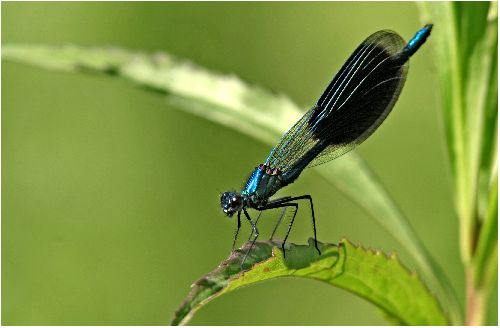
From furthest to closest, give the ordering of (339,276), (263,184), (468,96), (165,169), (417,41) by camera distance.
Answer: (165,169)
(263,184)
(417,41)
(468,96)
(339,276)

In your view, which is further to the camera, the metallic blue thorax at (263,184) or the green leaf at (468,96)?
the metallic blue thorax at (263,184)

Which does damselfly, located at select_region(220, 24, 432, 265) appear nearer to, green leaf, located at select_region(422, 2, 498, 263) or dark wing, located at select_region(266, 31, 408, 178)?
dark wing, located at select_region(266, 31, 408, 178)

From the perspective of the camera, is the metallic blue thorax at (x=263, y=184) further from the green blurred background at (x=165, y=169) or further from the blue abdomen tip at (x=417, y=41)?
the green blurred background at (x=165, y=169)

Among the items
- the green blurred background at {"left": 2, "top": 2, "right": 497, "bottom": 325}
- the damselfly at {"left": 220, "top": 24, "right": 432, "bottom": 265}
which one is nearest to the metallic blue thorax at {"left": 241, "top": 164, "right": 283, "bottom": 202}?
the damselfly at {"left": 220, "top": 24, "right": 432, "bottom": 265}

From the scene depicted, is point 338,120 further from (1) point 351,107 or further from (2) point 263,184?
(2) point 263,184

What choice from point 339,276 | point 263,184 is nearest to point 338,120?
point 263,184

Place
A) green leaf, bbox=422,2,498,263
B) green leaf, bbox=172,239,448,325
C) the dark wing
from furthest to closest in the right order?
the dark wing → green leaf, bbox=422,2,498,263 → green leaf, bbox=172,239,448,325

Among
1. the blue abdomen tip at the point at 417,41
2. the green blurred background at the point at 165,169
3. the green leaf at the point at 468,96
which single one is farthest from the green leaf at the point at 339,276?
the green blurred background at the point at 165,169
